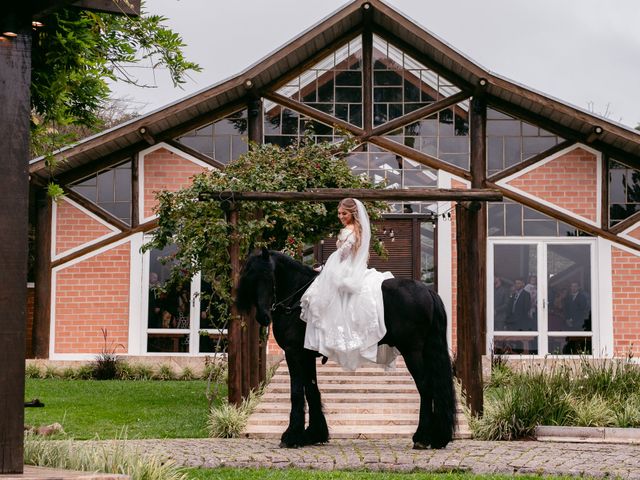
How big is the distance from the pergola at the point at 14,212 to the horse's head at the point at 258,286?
3.92m

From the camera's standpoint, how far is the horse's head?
1004 centimetres

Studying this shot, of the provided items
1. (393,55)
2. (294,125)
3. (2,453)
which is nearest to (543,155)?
(393,55)

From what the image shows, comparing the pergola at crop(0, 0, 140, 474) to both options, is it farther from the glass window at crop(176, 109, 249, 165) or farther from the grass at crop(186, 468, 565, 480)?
the glass window at crop(176, 109, 249, 165)

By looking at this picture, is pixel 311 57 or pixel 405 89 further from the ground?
pixel 311 57

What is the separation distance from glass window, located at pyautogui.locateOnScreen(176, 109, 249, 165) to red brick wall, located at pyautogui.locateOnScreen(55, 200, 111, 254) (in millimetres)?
2168

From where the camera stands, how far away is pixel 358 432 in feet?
36.2

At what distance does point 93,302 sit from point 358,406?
782cm

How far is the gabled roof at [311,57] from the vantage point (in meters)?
17.5

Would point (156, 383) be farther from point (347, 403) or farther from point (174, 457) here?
point (174, 457)

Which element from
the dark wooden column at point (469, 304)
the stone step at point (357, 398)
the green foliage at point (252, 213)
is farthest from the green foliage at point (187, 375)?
the dark wooden column at point (469, 304)

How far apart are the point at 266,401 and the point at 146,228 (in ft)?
22.8

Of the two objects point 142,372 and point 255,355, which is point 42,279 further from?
point 255,355

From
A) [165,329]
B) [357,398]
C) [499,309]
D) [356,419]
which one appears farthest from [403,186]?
[356,419]

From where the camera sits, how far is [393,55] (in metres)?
18.8
